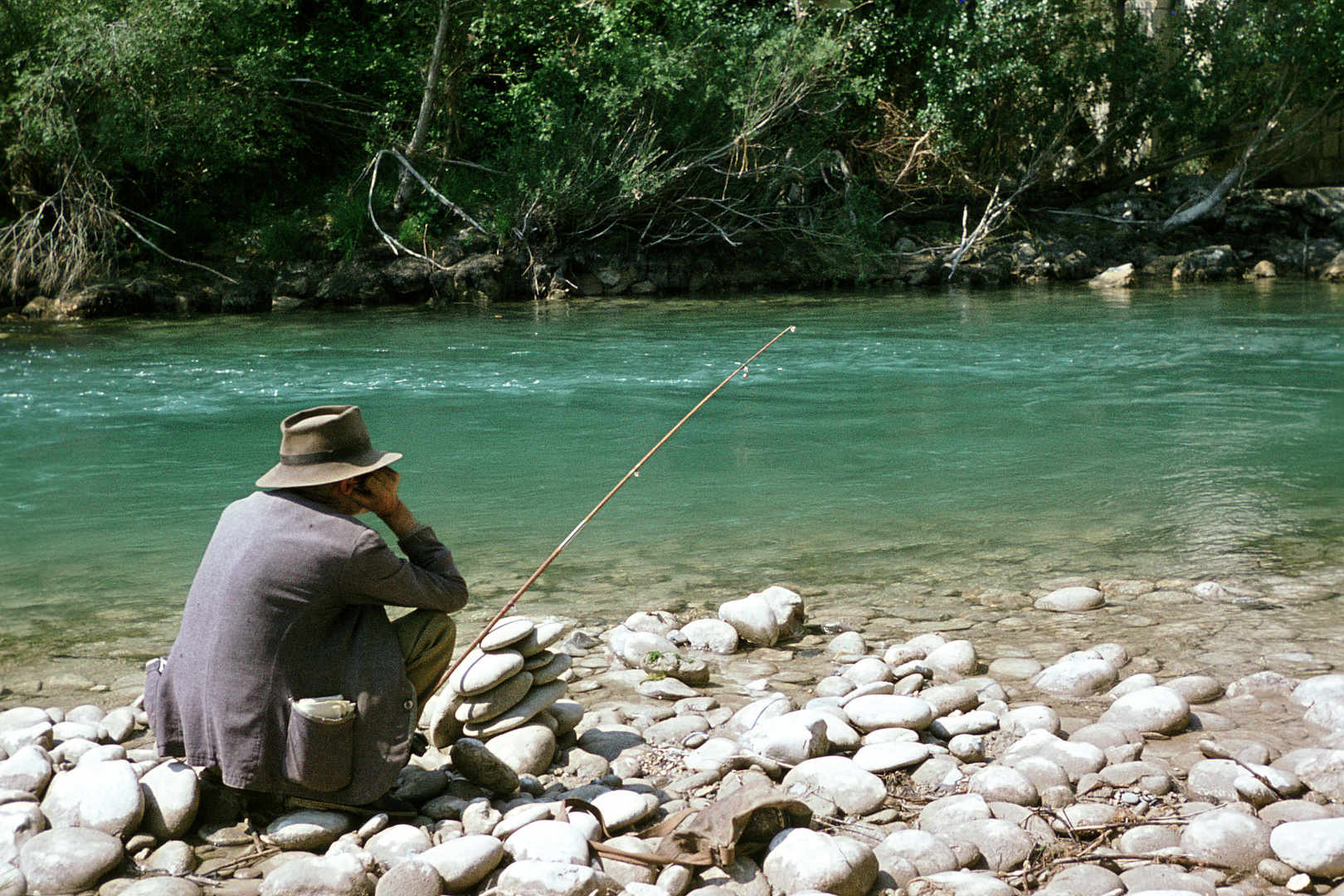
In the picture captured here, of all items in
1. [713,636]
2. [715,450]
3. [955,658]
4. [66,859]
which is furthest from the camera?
[715,450]

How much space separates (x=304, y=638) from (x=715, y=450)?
17.9ft

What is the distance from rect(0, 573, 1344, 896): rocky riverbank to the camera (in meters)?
2.43

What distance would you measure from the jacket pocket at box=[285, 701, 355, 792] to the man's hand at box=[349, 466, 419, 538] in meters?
0.46

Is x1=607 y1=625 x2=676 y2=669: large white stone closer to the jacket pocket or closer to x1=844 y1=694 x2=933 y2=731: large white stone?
x1=844 y1=694 x2=933 y2=731: large white stone

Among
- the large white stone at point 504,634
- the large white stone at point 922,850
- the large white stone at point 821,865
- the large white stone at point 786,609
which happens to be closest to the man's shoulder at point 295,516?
the large white stone at point 504,634

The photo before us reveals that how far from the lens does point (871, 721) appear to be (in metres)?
3.23

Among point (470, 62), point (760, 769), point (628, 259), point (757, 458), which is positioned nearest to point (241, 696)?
point (760, 769)

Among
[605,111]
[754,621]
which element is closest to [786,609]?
[754,621]

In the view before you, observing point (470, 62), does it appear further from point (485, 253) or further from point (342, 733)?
point (342, 733)

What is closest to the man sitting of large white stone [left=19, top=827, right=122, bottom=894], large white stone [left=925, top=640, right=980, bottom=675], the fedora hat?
the fedora hat

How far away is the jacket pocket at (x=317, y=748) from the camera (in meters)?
2.53

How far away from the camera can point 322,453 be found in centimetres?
263

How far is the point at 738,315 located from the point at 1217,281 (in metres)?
9.19

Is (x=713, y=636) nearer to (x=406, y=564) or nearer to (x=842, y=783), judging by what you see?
(x=842, y=783)
